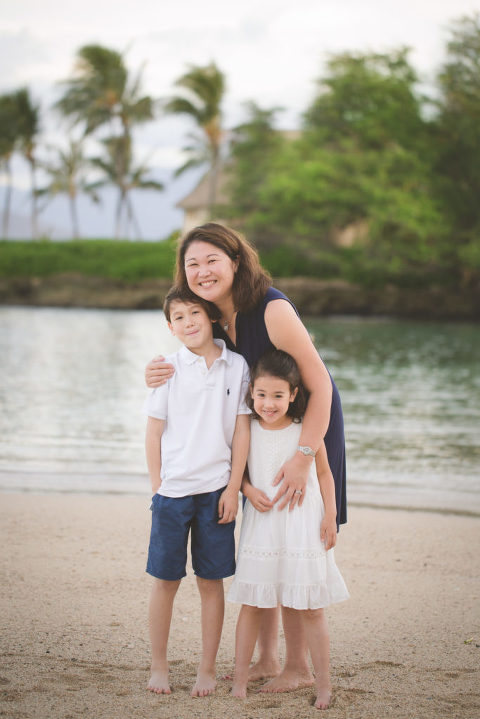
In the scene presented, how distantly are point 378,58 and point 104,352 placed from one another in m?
25.2

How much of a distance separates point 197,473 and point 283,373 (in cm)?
51

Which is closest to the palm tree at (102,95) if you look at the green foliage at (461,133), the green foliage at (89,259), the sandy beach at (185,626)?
the green foliage at (89,259)

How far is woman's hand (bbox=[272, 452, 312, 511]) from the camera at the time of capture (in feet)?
9.10

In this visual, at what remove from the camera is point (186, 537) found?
283 cm

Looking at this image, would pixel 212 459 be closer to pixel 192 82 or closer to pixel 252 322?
pixel 252 322

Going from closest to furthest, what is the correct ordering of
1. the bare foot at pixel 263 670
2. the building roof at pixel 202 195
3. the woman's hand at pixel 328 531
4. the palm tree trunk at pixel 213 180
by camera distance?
1. the woman's hand at pixel 328 531
2. the bare foot at pixel 263 670
3. the palm tree trunk at pixel 213 180
4. the building roof at pixel 202 195

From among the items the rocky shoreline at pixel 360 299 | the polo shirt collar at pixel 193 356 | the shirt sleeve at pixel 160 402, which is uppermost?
the rocky shoreline at pixel 360 299

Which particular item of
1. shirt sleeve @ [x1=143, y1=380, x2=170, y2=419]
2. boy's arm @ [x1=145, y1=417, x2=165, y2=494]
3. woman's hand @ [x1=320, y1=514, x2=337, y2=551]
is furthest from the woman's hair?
woman's hand @ [x1=320, y1=514, x2=337, y2=551]

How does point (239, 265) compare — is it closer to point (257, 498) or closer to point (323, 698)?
point (257, 498)

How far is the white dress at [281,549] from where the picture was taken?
276 cm

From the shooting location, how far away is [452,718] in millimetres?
2648

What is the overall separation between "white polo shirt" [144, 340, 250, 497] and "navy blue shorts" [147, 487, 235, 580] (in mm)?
46

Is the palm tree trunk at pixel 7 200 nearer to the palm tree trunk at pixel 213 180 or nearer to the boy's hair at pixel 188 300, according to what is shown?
the palm tree trunk at pixel 213 180

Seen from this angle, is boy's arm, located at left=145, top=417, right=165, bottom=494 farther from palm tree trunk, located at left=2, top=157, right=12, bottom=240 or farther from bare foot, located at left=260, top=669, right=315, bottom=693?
palm tree trunk, located at left=2, top=157, right=12, bottom=240
